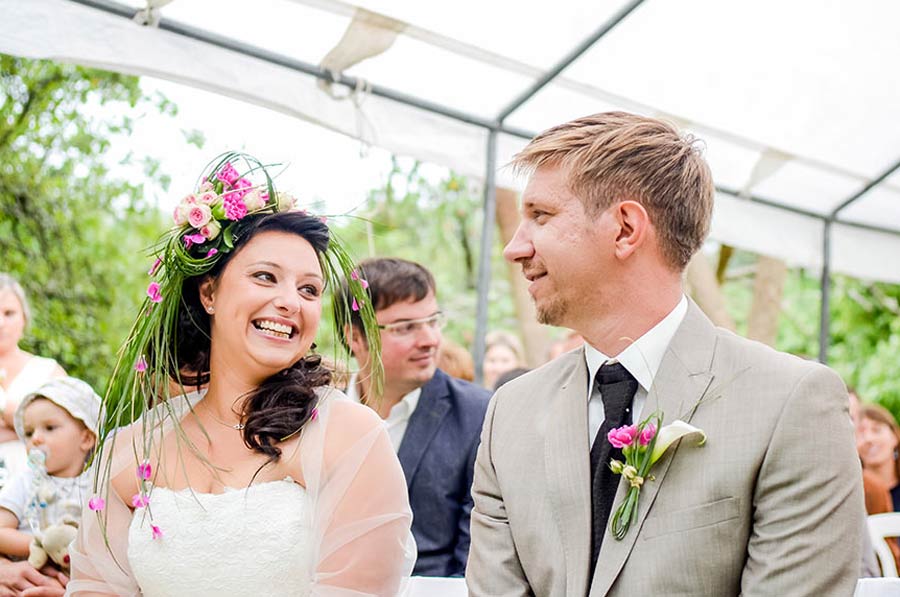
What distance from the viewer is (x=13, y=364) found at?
462 cm

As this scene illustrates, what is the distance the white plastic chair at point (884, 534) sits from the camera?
5090 mm

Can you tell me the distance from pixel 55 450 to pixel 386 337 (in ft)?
4.18

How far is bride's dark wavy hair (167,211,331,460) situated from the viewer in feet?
9.83

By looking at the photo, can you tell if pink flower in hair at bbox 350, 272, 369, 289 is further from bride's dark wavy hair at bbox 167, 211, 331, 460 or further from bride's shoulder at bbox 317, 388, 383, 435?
bride's shoulder at bbox 317, 388, 383, 435

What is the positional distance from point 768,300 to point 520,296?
2.16 m

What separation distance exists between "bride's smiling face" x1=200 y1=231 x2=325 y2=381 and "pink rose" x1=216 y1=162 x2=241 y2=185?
9.3 inches

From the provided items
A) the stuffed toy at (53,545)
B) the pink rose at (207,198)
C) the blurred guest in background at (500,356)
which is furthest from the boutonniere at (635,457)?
the blurred guest in background at (500,356)

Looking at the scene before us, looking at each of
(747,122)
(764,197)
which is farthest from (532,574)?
(764,197)

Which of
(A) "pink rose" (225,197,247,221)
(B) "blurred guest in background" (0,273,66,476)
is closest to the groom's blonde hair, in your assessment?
(A) "pink rose" (225,197,247,221)

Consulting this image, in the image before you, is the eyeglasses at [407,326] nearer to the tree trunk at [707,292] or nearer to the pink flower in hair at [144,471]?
the pink flower in hair at [144,471]

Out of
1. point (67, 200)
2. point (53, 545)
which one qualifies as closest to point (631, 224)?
point (53, 545)

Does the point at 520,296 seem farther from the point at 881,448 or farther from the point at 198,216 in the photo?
the point at 198,216

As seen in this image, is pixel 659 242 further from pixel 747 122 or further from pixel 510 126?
pixel 747 122

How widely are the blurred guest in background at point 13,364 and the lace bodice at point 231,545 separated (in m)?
1.69
